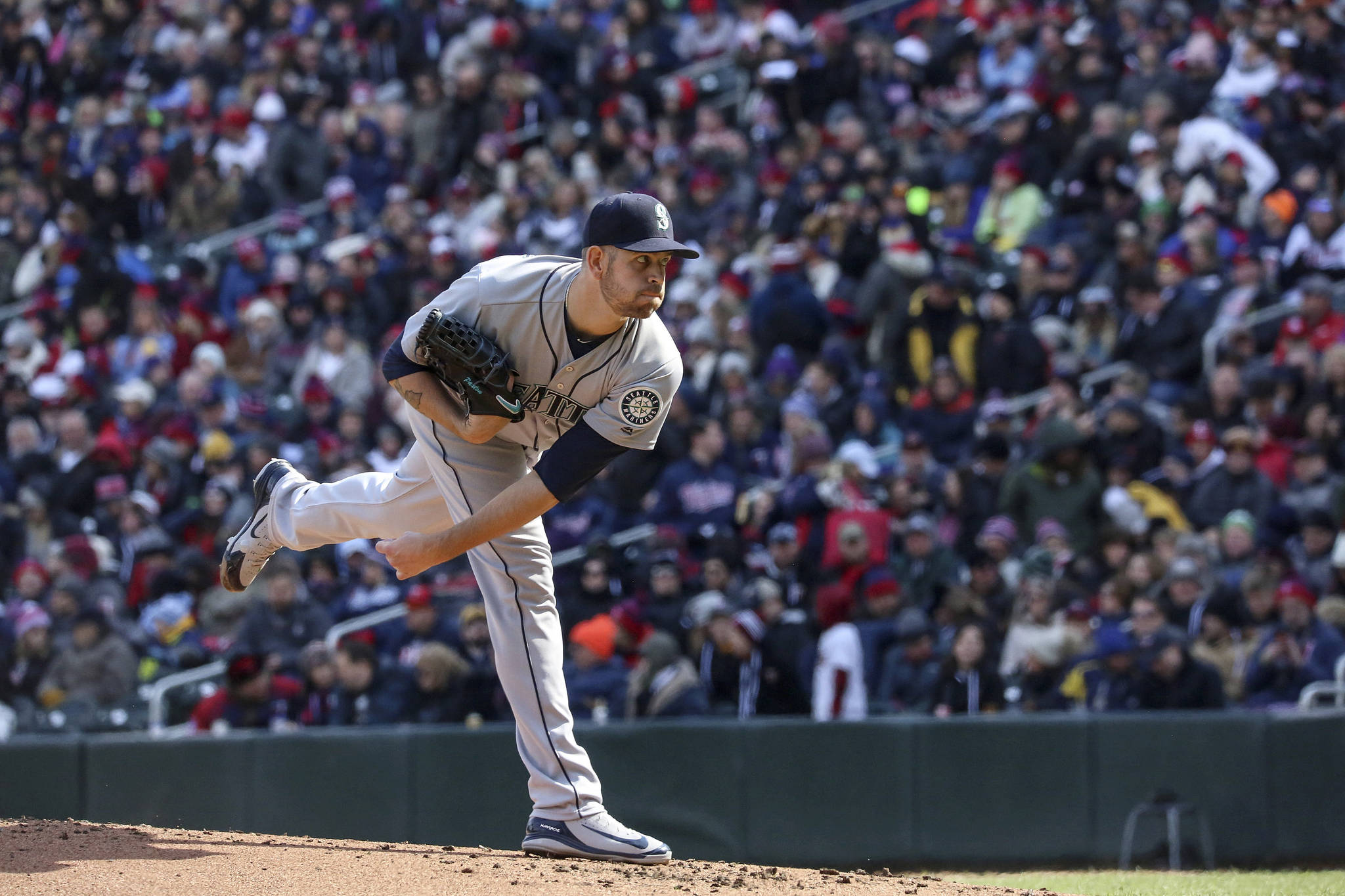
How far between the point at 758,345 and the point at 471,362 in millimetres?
7161

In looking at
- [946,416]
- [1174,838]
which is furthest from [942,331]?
[1174,838]

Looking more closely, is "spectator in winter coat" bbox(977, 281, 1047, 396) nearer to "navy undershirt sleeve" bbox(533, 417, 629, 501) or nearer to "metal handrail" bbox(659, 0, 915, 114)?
"metal handrail" bbox(659, 0, 915, 114)

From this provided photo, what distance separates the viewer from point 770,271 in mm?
12078

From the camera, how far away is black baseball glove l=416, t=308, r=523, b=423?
4688mm

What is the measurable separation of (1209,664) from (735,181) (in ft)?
21.4

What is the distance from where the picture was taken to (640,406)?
4.65m

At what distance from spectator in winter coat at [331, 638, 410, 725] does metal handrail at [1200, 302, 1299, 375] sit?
514cm

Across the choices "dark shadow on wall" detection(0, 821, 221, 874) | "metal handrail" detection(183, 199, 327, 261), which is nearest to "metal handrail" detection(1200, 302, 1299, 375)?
"dark shadow on wall" detection(0, 821, 221, 874)

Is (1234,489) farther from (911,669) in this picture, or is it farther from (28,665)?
(28,665)

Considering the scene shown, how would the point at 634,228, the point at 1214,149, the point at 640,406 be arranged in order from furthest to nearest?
the point at 1214,149
the point at 640,406
the point at 634,228

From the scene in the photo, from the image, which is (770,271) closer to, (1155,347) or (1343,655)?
(1155,347)

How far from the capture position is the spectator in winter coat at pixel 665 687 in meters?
8.98

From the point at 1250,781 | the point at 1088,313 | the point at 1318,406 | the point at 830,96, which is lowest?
the point at 1250,781

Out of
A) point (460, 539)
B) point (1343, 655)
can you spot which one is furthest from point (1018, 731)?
point (460, 539)
